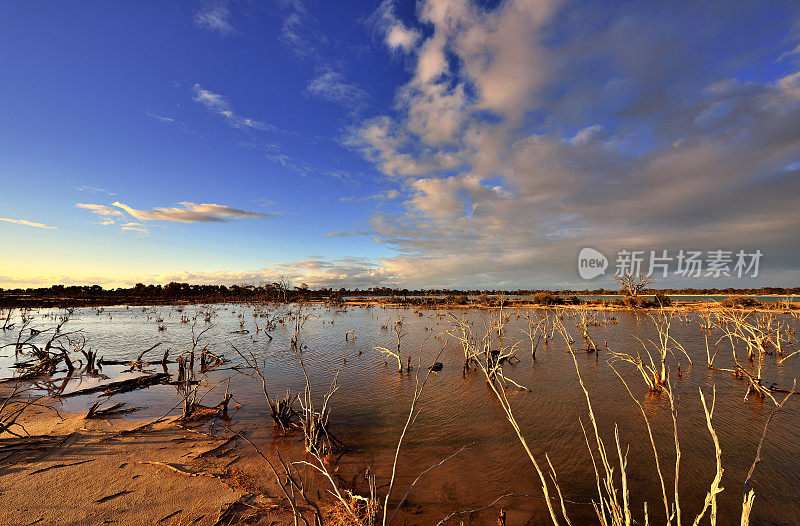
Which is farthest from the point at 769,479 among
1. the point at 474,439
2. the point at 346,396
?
the point at 346,396

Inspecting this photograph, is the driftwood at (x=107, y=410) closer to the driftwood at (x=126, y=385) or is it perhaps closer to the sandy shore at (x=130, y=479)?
the sandy shore at (x=130, y=479)

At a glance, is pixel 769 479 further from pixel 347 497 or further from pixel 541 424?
pixel 347 497

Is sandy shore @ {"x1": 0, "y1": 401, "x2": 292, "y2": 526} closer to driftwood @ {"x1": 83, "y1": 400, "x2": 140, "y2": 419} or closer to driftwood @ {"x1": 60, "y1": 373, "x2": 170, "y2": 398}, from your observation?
driftwood @ {"x1": 83, "y1": 400, "x2": 140, "y2": 419}

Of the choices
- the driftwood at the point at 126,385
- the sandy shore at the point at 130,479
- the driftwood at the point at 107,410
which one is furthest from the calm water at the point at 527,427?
the sandy shore at the point at 130,479

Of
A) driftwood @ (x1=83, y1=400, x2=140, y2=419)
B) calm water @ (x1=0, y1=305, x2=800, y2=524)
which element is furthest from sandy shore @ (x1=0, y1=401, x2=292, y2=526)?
calm water @ (x1=0, y1=305, x2=800, y2=524)

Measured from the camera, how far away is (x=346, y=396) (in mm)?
9516

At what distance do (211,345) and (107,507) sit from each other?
13564 mm

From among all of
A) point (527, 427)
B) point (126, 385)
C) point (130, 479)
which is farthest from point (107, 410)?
point (527, 427)

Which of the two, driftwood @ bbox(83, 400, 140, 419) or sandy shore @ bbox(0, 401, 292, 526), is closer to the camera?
sandy shore @ bbox(0, 401, 292, 526)

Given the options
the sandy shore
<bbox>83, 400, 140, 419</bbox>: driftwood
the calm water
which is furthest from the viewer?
<bbox>83, 400, 140, 419</bbox>: driftwood

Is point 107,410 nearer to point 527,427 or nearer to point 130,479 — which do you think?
point 130,479

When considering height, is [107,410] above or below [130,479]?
above

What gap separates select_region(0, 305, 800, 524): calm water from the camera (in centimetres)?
511

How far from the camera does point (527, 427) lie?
24.3 feet
